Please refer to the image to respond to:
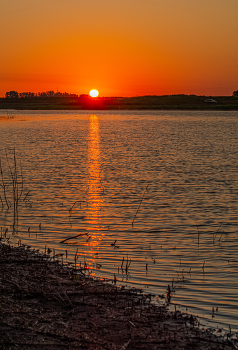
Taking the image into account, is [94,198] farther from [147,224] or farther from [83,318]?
[83,318]

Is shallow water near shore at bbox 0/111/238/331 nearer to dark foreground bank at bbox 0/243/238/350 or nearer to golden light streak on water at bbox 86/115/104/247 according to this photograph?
golden light streak on water at bbox 86/115/104/247

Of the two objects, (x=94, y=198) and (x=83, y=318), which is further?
(x=94, y=198)

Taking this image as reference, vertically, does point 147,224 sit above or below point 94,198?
below

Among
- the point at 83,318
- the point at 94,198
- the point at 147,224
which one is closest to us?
the point at 83,318

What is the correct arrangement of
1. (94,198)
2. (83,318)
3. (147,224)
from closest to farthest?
(83,318) < (147,224) < (94,198)

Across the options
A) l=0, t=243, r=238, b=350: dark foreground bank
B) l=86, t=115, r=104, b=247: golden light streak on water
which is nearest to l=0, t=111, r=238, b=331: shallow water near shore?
l=86, t=115, r=104, b=247: golden light streak on water

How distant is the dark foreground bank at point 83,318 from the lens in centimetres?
621

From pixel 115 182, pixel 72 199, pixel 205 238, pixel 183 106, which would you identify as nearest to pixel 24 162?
pixel 115 182

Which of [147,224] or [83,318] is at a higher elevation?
[83,318]

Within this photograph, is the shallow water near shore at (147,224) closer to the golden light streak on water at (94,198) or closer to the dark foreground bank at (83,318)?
the golden light streak on water at (94,198)

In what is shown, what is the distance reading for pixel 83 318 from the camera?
700cm

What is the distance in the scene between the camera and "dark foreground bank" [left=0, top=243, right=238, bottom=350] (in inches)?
245

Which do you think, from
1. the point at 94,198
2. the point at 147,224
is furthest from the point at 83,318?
the point at 94,198

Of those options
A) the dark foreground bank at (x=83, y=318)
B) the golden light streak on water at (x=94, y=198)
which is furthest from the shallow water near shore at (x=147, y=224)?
the dark foreground bank at (x=83, y=318)
